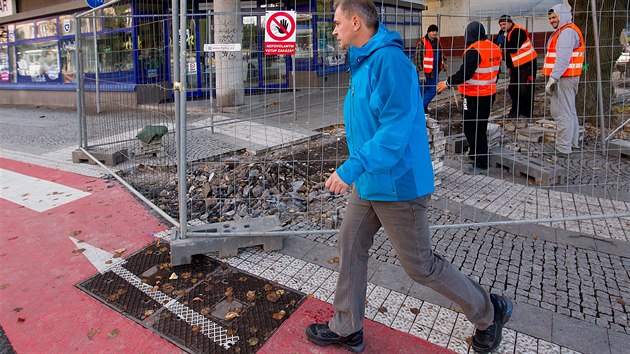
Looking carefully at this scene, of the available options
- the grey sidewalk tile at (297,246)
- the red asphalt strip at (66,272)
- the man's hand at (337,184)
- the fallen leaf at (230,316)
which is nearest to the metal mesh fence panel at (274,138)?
the grey sidewalk tile at (297,246)

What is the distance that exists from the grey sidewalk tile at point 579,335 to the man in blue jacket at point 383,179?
39 centimetres

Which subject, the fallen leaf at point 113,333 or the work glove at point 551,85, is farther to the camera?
the work glove at point 551,85

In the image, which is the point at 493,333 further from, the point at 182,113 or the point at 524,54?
the point at 524,54

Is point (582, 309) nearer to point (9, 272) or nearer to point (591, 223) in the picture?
point (591, 223)

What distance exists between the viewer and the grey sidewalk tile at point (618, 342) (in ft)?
8.77

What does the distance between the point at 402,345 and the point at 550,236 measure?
226cm

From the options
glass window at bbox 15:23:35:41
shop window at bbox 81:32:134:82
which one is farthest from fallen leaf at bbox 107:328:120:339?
glass window at bbox 15:23:35:41

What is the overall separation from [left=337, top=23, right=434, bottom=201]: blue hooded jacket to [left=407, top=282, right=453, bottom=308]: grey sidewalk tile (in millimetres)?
1144

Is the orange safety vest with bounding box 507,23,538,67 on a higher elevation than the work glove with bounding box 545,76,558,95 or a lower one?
higher

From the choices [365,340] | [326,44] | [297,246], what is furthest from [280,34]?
[365,340]

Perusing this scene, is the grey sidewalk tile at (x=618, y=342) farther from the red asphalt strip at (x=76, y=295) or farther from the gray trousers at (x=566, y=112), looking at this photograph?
the gray trousers at (x=566, y=112)

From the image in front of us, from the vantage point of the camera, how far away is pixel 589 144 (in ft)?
25.0

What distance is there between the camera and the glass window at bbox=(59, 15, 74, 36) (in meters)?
14.7

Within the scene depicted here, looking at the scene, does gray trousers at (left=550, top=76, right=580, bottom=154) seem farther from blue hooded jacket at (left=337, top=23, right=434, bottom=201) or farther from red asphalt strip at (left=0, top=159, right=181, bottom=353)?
red asphalt strip at (left=0, top=159, right=181, bottom=353)
